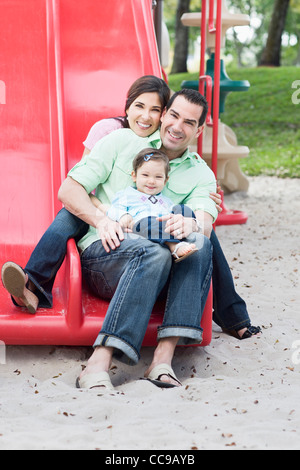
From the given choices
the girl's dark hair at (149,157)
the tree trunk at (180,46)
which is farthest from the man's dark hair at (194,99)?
the tree trunk at (180,46)

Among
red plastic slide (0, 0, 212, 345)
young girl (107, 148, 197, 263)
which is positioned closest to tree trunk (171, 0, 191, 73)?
red plastic slide (0, 0, 212, 345)

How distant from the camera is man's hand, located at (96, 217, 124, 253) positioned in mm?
2857

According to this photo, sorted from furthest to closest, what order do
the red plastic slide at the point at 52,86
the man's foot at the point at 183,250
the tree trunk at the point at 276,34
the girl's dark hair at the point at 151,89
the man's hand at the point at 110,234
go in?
the tree trunk at the point at 276,34
the red plastic slide at the point at 52,86
the girl's dark hair at the point at 151,89
the man's hand at the point at 110,234
the man's foot at the point at 183,250

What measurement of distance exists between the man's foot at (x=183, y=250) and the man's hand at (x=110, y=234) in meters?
0.26

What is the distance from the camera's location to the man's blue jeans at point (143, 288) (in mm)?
2678

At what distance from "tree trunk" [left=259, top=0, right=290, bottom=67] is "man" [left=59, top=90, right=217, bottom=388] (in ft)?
48.9

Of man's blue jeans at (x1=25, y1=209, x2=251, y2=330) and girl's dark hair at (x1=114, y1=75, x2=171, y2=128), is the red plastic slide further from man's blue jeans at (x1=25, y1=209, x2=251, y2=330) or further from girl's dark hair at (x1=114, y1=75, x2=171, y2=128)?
girl's dark hair at (x1=114, y1=75, x2=171, y2=128)

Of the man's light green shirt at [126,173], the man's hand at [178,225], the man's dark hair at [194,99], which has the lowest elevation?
the man's hand at [178,225]

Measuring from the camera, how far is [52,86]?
4.06 m

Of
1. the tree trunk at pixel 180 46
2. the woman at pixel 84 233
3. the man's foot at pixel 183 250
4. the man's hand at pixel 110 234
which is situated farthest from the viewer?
the tree trunk at pixel 180 46

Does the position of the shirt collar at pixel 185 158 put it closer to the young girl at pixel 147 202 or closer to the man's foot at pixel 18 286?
the young girl at pixel 147 202

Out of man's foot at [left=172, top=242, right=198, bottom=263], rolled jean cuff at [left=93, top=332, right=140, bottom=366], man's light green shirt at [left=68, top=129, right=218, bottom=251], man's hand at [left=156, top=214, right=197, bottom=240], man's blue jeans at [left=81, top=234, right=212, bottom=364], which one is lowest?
rolled jean cuff at [left=93, top=332, right=140, bottom=366]

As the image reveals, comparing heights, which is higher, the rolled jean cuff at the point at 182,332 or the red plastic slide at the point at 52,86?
the red plastic slide at the point at 52,86

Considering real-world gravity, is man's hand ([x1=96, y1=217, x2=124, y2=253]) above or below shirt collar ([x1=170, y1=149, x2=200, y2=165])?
below
